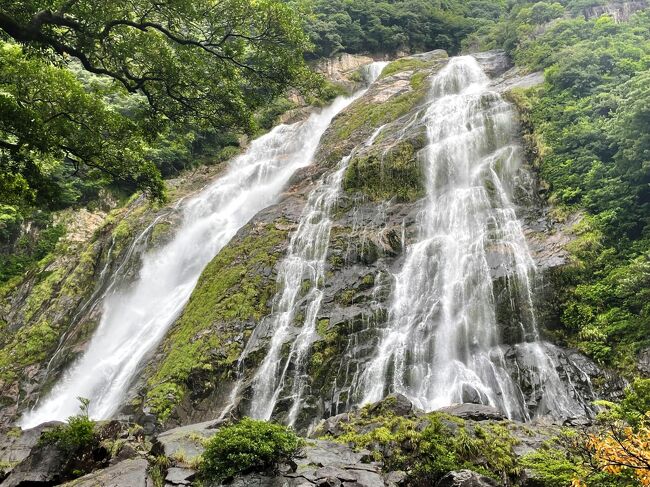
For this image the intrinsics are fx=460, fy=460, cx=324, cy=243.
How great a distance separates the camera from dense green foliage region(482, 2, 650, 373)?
12273 mm

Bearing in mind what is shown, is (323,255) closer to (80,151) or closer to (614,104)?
(80,151)

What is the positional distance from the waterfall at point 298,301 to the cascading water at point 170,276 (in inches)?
182

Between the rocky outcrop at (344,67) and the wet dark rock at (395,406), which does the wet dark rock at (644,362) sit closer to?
the wet dark rock at (395,406)

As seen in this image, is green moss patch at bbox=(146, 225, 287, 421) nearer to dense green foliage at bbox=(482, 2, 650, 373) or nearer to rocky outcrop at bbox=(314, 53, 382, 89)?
dense green foliage at bbox=(482, 2, 650, 373)

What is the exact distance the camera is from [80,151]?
354 inches

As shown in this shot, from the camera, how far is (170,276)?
2214 centimetres

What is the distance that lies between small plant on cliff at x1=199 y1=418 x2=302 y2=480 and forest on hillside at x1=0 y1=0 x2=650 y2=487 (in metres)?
0.14

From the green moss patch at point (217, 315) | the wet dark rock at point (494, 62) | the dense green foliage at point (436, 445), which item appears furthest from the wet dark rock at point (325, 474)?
the wet dark rock at point (494, 62)

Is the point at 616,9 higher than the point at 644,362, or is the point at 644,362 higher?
the point at 616,9

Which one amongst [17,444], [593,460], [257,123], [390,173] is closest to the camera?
[593,460]

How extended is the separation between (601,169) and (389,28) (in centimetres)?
3298

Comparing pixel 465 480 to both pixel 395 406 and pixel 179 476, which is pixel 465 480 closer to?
pixel 395 406

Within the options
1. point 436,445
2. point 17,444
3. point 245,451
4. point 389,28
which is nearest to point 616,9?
point 389,28

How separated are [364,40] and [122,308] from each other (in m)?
35.3
